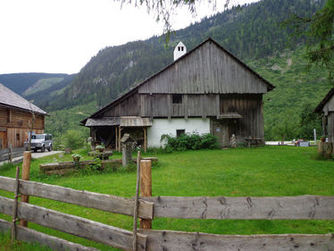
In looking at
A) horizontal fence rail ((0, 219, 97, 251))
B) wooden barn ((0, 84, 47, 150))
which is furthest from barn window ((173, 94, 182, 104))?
horizontal fence rail ((0, 219, 97, 251))

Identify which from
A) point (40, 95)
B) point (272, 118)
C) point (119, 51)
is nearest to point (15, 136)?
point (272, 118)

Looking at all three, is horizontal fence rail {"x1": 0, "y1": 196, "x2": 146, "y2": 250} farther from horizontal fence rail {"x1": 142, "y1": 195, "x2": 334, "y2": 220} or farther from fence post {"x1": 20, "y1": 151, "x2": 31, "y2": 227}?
horizontal fence rail {"x1": 142, "y1": 195, "x2": 334, "y2": 220}

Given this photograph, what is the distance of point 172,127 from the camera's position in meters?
21.3

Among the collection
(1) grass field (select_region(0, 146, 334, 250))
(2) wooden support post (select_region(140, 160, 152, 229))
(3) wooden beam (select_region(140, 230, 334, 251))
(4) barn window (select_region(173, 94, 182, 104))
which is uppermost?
(4) barn window (select_region(173, 94, 182, 104))

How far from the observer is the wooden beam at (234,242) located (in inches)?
101

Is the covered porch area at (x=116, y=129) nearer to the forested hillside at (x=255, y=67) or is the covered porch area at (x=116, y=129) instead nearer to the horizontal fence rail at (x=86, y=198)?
the forested hillside at (x=255, y=67)

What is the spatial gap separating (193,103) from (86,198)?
18595 millimetres

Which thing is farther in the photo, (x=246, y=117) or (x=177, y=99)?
(x=246, y=117)

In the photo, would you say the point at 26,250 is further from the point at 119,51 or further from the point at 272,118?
the point at 119,51

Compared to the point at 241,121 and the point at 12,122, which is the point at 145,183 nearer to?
the point at 241,121

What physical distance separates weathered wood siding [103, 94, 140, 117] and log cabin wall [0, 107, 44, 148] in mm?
10286

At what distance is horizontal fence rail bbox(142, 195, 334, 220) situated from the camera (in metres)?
2.63

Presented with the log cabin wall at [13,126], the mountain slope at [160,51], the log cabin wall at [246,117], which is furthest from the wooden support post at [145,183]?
the mountain slope at [160,51]

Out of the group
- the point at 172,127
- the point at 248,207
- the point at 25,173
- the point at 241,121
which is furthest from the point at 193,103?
the point at 248,207
